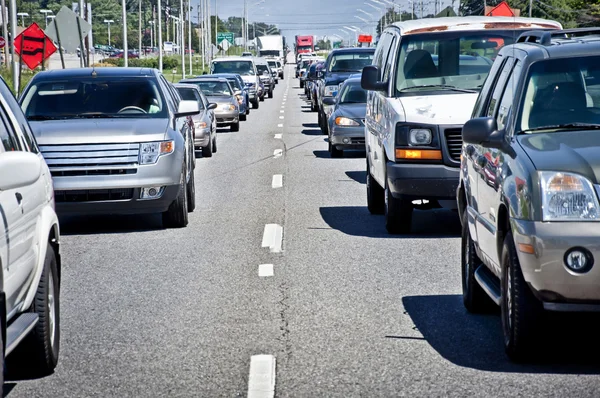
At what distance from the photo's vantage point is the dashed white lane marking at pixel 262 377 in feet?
19.2

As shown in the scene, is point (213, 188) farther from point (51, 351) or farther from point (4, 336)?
point (4, 336)

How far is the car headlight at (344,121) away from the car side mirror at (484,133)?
1470 cm

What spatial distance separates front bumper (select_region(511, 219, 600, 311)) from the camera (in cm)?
579

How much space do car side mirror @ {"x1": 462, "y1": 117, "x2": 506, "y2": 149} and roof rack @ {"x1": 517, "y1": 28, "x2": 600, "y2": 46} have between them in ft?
2.35

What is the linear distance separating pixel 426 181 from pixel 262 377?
214 inches

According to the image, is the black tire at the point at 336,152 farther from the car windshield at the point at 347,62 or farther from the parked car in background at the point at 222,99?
the car windshield at the point at 347,62

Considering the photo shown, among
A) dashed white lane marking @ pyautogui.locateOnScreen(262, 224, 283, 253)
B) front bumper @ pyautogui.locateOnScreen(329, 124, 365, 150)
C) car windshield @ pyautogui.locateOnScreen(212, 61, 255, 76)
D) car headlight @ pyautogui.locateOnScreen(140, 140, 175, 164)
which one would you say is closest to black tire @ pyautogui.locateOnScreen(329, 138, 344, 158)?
front bumper @ pyautogui.locateOnScreen(329, 124, 365, 150)

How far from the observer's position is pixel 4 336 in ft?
16.2

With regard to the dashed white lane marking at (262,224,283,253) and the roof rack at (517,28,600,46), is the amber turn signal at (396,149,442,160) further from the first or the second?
the roof rack at (517,28,600,46)

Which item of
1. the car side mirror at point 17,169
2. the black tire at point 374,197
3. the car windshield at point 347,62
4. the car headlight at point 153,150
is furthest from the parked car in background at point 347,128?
the car side mirror at point 17,169

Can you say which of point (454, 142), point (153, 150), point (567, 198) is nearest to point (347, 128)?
point (153, 150)

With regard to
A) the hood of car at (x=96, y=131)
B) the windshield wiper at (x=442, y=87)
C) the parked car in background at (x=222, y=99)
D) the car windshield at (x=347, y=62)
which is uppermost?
the windshield wiper at (x=442, y=87)

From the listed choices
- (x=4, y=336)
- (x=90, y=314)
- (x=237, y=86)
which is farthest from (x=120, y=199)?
(x=237, y=86)

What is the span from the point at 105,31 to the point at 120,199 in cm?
18432
